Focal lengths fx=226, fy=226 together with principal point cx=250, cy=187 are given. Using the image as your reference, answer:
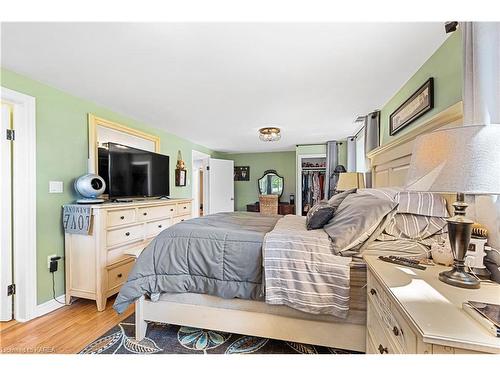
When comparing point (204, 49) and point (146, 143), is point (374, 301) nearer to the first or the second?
point (204, 49)

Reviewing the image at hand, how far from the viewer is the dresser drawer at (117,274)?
89.3 inches

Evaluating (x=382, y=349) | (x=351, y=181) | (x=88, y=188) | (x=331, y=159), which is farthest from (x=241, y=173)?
(x=382, y=349)

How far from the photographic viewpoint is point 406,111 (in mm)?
2094

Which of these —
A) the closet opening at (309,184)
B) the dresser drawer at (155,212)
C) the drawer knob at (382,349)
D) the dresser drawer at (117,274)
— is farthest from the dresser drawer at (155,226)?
the closet opening at (309,184)

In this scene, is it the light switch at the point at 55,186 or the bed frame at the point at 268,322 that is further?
the light switch at the point at 55,186

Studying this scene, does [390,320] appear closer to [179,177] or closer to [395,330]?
[395,330]

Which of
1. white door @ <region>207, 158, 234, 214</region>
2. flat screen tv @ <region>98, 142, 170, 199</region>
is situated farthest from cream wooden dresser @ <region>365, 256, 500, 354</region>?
white door @ <region>207, 158, 234, 214</region>

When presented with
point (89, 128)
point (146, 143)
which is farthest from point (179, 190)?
point (89, 128)

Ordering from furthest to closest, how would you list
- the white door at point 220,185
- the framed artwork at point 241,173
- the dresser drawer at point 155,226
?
the framed artwork at point 241,173
the white door at point 220,185
the dresser drawer at point 155,226

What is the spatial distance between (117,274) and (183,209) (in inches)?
54.3

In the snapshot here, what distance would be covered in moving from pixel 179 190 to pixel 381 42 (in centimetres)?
386

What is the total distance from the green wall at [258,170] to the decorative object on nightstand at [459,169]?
5230 mm

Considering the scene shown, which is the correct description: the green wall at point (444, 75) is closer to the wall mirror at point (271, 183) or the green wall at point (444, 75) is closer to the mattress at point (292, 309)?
the mattress at point (292, 309)

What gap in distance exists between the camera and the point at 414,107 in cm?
194
